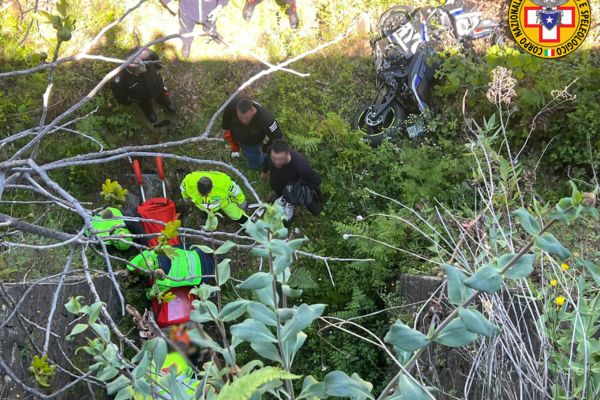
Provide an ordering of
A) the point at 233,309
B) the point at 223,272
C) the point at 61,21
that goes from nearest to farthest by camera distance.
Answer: the point at 233,309 < the point at 223,272 < the point at 61,21

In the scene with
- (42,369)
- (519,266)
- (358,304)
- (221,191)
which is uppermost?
(519,266)

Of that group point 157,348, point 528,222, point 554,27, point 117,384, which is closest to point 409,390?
point 528,222

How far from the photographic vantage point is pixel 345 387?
1.39 meters

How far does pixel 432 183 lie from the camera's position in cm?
644

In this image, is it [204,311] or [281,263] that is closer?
[281,263]

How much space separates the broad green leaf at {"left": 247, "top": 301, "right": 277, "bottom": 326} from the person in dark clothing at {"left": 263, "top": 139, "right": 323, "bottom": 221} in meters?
4.86

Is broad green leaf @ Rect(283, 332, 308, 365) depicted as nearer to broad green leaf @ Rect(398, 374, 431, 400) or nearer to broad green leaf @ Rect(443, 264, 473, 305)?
broad green leaf @ Rect(398, 374, 431, 400)

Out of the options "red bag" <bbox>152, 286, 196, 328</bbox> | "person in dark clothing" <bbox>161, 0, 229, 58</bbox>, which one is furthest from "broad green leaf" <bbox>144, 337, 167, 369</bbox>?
"person in dark clothing" <bbox>161, 0, 229, 58</bbox>

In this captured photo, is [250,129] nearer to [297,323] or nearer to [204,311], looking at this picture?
[204,311]

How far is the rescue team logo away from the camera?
6.80 meters

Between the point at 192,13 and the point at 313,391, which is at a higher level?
the point at 192,13

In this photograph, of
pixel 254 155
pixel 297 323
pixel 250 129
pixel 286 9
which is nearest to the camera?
pixel 297 323

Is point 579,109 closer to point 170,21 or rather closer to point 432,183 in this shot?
point 432,183

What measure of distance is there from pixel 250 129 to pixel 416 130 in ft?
6.82
